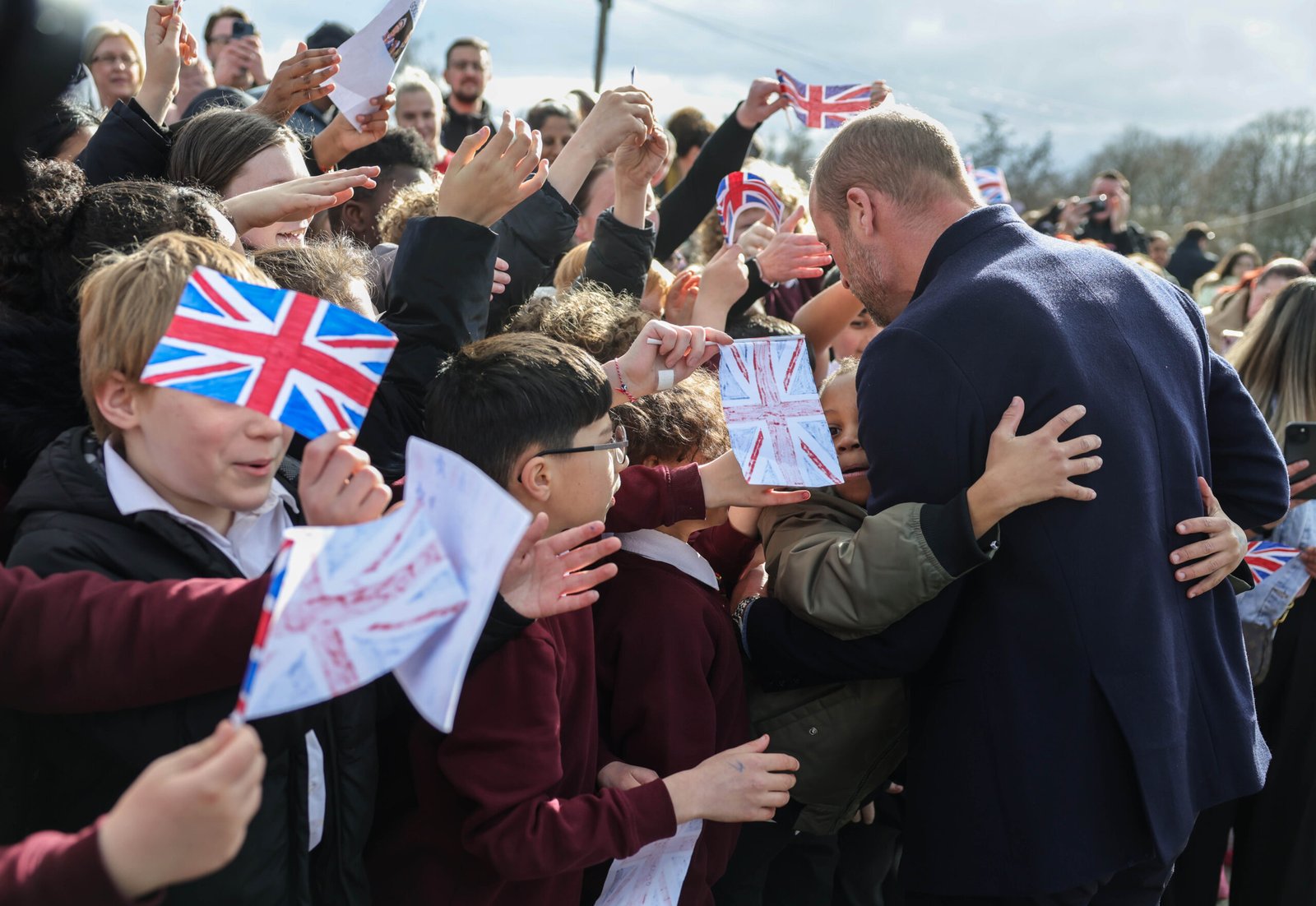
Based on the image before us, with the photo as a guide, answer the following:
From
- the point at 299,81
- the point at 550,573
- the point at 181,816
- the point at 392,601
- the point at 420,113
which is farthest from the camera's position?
the point at 420,113

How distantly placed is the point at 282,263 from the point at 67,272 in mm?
386

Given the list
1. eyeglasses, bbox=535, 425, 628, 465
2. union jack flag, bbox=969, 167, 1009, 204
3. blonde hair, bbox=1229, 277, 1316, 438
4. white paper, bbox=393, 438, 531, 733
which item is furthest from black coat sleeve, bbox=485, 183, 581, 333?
union jack flag, bbox=969, 167, 1009, 204

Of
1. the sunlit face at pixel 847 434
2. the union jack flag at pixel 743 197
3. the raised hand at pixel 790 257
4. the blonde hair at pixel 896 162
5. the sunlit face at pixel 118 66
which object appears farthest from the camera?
the sunlit face at pixel 118 66

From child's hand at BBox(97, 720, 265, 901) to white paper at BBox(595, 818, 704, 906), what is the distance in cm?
117

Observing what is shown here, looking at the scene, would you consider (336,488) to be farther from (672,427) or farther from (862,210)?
(862,210)

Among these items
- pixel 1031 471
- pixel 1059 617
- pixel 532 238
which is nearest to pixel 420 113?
pixel 532 238

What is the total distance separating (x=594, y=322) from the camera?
109 inches

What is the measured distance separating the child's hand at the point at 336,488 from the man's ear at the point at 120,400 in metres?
0.33

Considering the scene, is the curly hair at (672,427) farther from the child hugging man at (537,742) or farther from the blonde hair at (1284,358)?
the blonde hair at (1284,358)

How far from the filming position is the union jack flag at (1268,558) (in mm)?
3615

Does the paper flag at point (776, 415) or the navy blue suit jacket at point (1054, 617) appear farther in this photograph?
the paper flag at point (776, 415)

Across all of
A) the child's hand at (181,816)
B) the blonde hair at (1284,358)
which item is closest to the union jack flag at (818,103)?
the blonde hair at (1284,358)

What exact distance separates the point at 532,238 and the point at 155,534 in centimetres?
150

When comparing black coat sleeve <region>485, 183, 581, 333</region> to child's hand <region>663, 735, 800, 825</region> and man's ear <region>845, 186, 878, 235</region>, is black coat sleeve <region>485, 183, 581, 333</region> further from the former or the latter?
child's hand <region>663, 735, 800, 825</region>
